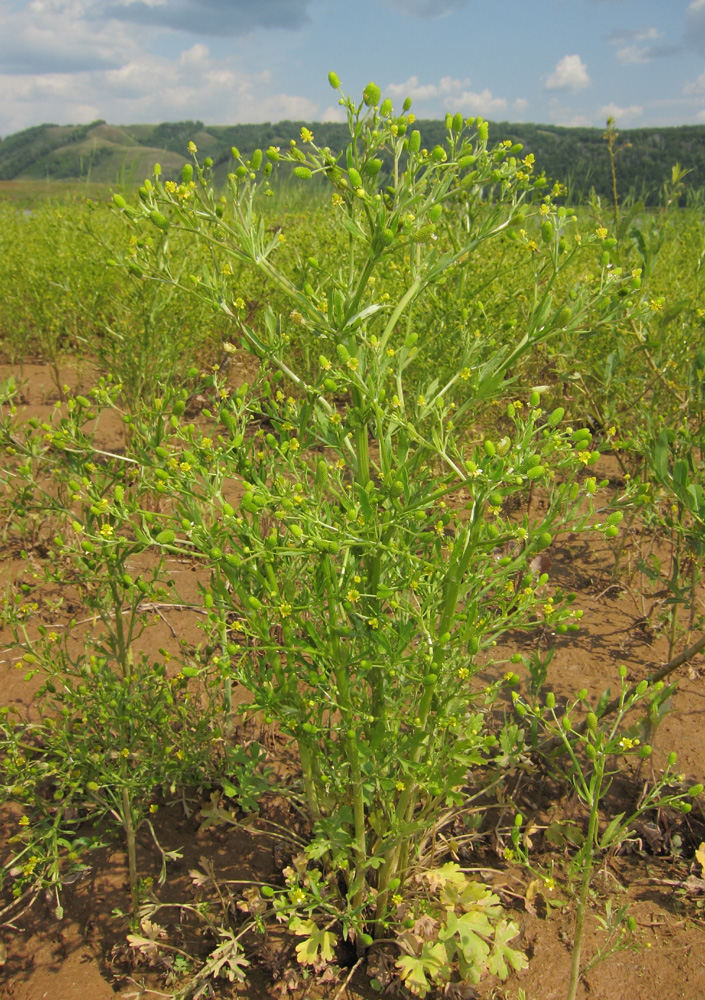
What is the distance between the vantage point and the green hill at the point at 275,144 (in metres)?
6.79

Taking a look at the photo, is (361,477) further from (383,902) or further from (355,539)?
(383,902)

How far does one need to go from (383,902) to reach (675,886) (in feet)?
3.07

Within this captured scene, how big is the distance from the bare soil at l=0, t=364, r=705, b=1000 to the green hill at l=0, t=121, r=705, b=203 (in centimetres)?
210

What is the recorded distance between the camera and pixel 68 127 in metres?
97.3

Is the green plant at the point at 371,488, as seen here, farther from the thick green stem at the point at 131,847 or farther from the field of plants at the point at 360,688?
the thick green stem at the point at 131,847

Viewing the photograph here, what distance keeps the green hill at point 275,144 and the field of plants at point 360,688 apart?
1.36ft

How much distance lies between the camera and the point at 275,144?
172 centimetres

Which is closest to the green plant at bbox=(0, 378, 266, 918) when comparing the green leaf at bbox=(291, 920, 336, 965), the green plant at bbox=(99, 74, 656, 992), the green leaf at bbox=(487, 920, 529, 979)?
the green plant at bbox=(99, 74, 656, 992)

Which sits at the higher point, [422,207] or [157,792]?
[422,207]

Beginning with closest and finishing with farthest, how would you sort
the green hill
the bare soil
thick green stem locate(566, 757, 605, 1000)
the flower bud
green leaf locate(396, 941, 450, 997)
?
the flower bud
thick green stem locate(566, 757, 605, 1000)
green leaf locate(396, 941, 450, 997)
the bare soil
the green hill

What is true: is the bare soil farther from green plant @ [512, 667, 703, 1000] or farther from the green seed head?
the green seed head

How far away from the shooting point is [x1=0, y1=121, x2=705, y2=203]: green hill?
6.79m

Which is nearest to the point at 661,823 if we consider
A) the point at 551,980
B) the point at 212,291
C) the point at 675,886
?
the point at 675,886

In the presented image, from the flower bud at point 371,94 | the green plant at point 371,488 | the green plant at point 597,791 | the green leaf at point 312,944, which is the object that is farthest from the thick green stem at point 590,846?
the flower bud at point 371,94
